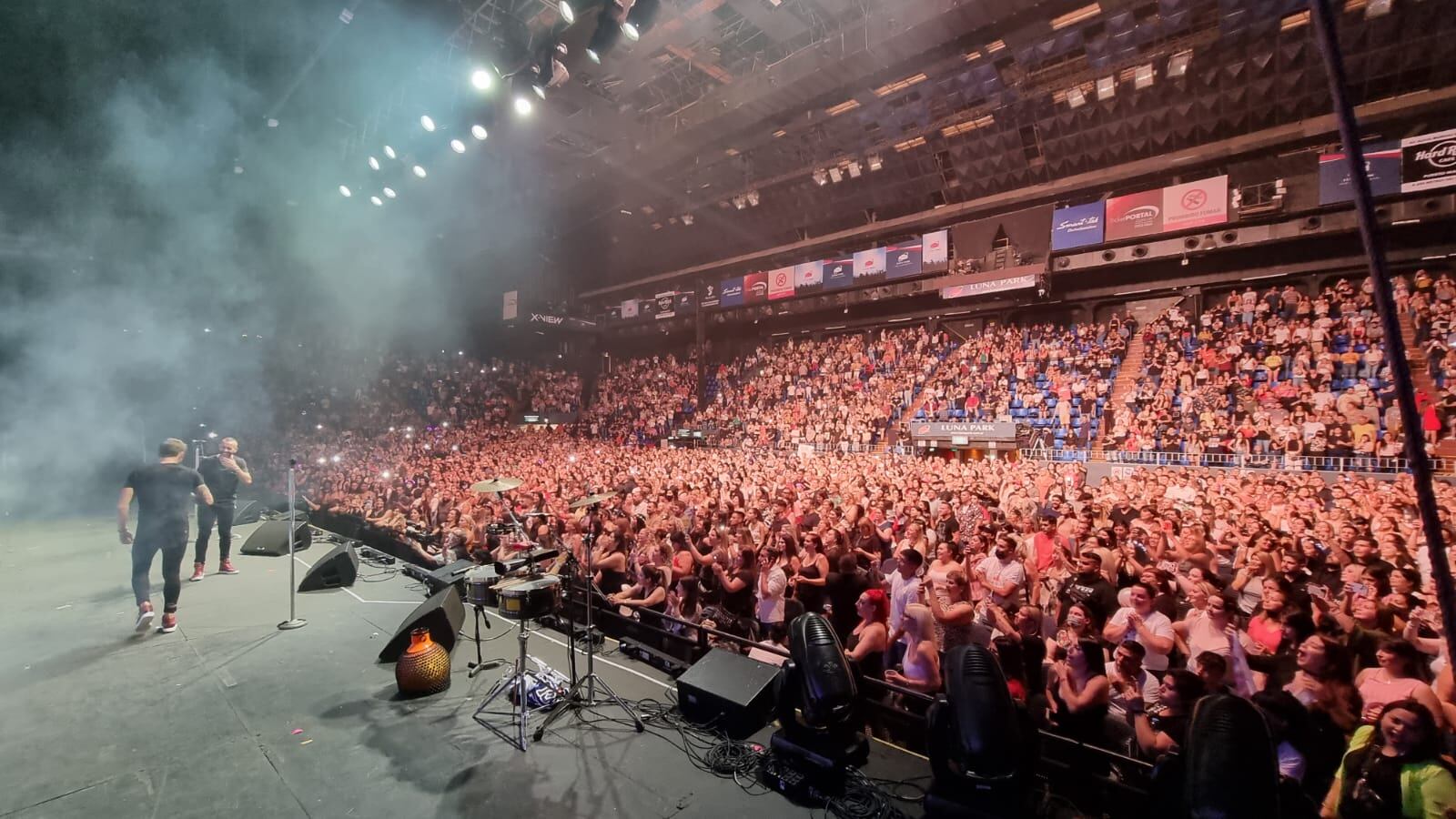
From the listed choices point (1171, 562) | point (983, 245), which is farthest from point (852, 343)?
point (1171, 562)

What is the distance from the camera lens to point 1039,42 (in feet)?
47.8

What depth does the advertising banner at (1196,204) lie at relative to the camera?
15891 millimetres

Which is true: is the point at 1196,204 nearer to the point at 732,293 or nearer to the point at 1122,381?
the point at 1122,381

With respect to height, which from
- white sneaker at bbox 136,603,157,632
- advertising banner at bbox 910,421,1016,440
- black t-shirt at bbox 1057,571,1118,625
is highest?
advertising banner at bbox 910,421,1016,440

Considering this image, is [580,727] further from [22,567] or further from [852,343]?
[852,343]

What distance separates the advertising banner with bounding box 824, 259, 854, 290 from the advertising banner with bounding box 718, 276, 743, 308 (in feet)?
13.7

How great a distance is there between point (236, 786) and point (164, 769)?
57 centimetres

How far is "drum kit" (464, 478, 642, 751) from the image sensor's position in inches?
172

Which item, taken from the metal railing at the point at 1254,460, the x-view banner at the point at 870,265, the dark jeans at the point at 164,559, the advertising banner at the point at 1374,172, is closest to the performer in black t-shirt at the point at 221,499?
the dark jeans at the point at 164,559

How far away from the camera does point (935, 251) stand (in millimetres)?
20469

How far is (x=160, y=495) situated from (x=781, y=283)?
68.3ft

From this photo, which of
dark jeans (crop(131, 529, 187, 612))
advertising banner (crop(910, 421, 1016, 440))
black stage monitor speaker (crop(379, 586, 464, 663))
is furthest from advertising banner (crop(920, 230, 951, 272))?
dark jeans (crop(131, 529, 187, 612))

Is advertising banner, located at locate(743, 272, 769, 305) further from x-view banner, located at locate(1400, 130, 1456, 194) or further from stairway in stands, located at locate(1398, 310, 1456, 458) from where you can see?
stairway in stands, located at locate(1398, 310, 1456, 458)

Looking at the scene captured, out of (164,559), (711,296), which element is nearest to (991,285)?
(711,296)
